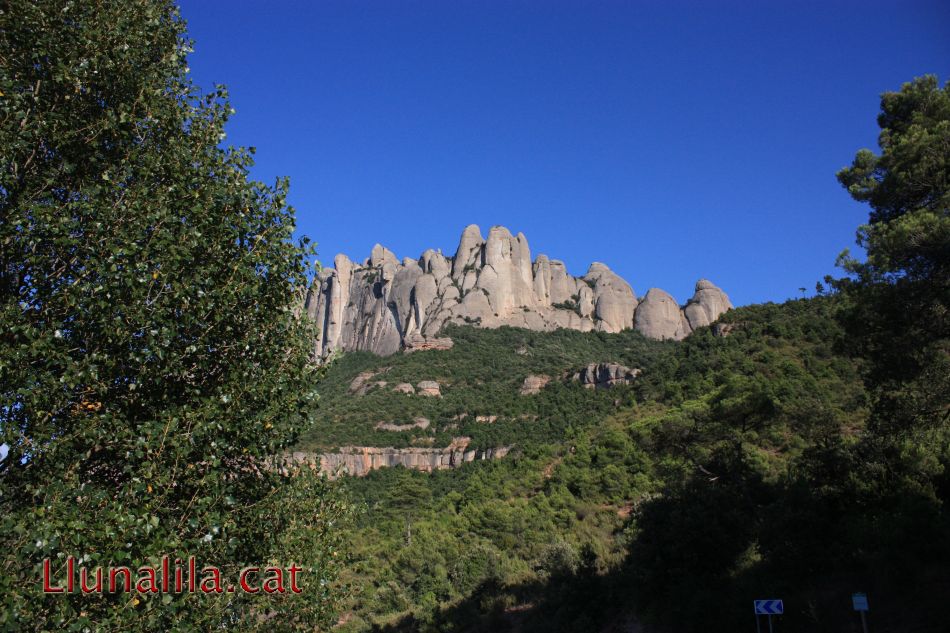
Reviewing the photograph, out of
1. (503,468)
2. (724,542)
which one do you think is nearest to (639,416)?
(503,468)

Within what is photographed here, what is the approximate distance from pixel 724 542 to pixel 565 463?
2887 cm

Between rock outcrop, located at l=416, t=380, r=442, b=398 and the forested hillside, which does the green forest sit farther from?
rock outcrop, located at l=416, t=380, r=442, b=398

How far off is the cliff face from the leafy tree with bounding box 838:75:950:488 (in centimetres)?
9452

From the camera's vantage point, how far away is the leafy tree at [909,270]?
12.8 m

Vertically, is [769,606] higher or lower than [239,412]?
lower

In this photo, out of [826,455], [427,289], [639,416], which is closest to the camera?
[826,455]

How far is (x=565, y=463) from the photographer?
160 feet

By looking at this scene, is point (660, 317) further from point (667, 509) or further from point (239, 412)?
point (239, 412)

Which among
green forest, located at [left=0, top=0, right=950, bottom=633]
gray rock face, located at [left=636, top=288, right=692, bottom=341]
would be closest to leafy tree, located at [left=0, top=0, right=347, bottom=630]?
green forest, located at [left=0, top=0, right=950, bottom=633]

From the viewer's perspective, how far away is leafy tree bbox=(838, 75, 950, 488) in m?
12.8

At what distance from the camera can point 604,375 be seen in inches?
3100

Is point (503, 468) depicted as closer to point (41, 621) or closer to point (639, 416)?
point (639, 416)

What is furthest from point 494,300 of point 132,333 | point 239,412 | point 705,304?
point 132,333

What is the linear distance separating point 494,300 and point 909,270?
342 feet
